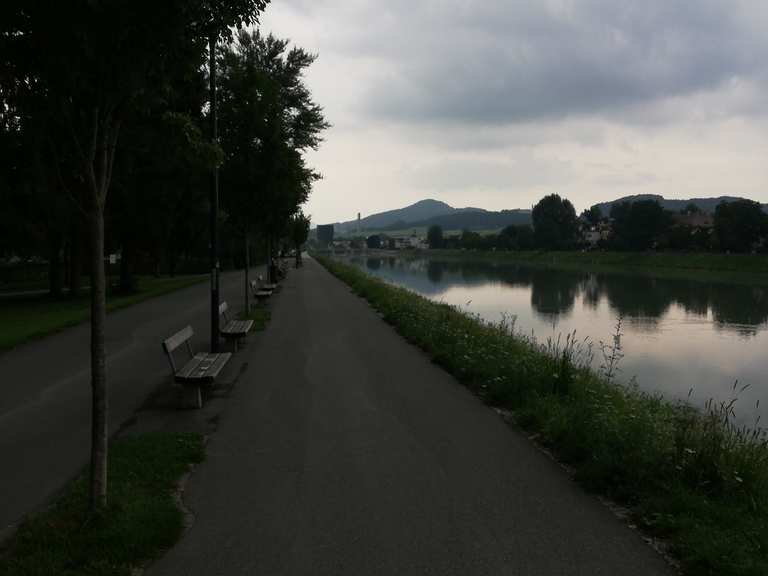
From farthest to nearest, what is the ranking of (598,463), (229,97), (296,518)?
(229,97), (598,463), (296,518)

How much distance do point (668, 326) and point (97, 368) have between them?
71.0 ft

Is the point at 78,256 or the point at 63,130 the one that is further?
the point at 78,256

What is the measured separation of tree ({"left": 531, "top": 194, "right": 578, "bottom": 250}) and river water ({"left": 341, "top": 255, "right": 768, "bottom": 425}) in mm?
73322

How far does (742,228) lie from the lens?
234 ft

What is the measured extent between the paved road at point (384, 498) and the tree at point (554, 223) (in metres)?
111

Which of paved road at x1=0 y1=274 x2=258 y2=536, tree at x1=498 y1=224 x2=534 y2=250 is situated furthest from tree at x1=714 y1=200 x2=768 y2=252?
paved road at x1=0 y1=274 x2=258 y2=536

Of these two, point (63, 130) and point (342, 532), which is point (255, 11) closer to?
point (63, 130)

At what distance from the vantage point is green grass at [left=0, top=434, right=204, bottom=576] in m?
3.81

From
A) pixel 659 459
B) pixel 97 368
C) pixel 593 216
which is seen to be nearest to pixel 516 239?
pixel 593 216

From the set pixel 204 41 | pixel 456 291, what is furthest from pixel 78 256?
pixel 204 41

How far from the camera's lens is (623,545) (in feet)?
13.9

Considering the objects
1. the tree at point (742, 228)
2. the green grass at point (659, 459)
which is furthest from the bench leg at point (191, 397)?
the tree at point (742, 228)

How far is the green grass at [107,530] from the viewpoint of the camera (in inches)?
150

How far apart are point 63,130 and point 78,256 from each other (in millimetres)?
24906
